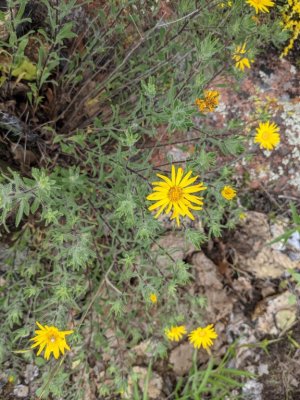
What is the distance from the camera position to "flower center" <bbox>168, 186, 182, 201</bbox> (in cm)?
221

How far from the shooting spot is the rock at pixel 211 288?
390cm

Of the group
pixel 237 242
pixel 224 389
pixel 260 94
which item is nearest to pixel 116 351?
pixel 224 389

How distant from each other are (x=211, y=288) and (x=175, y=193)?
6.52ft

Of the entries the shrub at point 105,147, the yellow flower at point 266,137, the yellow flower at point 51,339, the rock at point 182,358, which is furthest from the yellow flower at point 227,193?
the rock at point 182,358

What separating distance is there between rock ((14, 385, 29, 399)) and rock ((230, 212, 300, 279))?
2.17 m

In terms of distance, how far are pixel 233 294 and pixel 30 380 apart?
1961 mm

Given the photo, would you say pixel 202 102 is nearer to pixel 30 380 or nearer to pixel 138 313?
pixel 138 313

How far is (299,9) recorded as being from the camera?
2951 millimetres

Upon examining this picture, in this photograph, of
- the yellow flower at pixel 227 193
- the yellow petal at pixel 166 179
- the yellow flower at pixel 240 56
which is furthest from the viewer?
the yellow flower at pixel 240 56

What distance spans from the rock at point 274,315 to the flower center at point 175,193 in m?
2.25

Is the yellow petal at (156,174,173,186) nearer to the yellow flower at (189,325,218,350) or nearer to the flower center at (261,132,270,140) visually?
the flower center at (261,132,270,140)

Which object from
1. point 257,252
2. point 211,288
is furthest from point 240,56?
point 211,288

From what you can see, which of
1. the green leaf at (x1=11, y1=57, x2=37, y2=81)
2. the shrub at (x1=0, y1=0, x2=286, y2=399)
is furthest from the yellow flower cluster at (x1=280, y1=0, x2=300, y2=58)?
the green leaf at (x1=11, y1=57, x2=37, y2=81)

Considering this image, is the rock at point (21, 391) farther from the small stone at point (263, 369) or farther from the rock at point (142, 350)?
the small stone at point (263, 369)
